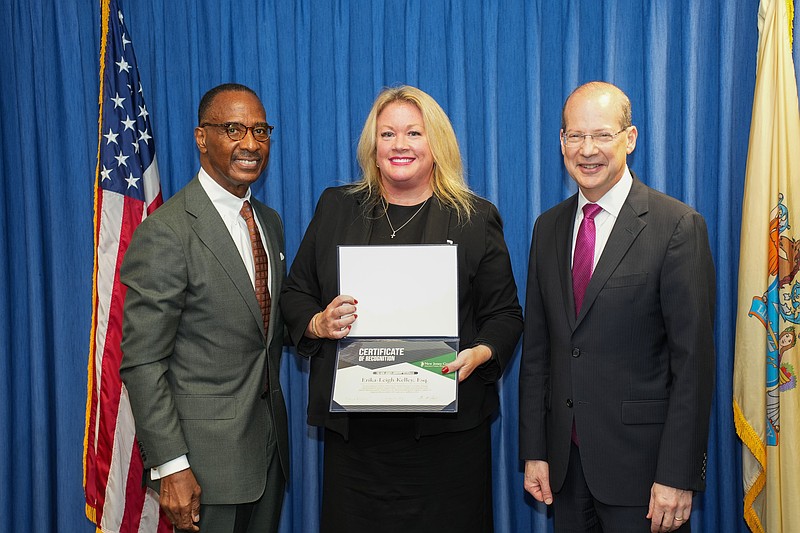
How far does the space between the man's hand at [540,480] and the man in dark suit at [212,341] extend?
886 millimetres

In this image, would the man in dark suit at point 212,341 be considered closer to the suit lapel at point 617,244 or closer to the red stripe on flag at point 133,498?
the red stripe on flag at point 133,498

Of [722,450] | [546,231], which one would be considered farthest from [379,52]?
[722,450]

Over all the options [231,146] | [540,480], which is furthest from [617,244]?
[231,146]

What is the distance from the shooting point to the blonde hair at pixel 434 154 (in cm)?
238

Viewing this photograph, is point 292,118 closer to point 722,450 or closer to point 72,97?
point 72,97

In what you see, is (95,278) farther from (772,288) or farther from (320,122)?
(772,288)

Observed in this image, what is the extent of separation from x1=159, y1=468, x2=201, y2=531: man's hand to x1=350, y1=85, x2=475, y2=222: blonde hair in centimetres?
111

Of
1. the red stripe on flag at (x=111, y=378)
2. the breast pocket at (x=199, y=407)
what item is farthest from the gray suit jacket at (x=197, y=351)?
the red stripe on flag at (x=111, y=378)

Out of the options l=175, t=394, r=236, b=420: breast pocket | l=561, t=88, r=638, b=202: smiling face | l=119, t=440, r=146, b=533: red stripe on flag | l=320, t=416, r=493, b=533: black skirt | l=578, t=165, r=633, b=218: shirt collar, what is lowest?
l=119, t=440, r=146, b=533: red stripe on flag

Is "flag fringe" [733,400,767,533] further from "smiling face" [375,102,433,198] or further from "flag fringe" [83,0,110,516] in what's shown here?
"flag fringe" [83,0,110,516]

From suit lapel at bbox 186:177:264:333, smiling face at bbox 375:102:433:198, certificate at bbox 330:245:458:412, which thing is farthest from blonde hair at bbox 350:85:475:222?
suit lapel at bbox 186:177:264:333

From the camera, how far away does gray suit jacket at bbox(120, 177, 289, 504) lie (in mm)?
2098

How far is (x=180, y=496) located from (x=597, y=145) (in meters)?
1.73

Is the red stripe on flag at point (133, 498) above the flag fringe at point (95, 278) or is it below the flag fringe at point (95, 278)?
below
